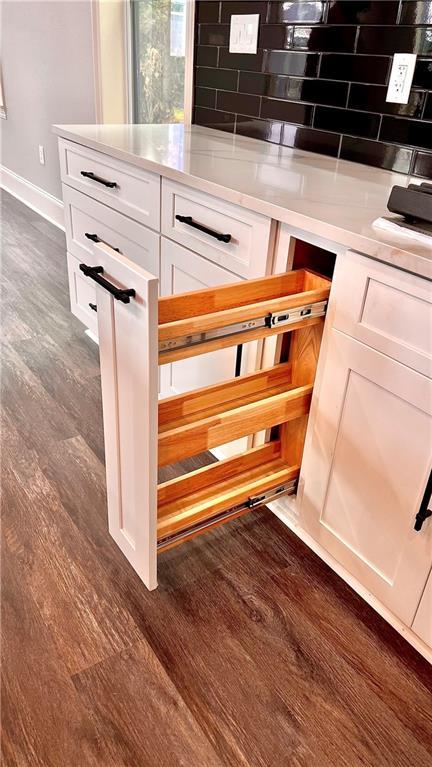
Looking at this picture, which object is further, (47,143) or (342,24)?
(47,143)

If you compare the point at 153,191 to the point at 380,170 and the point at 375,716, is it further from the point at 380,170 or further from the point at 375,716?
the point at 375,716

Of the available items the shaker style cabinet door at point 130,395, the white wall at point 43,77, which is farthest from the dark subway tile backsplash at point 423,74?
the white wall at point 43,77

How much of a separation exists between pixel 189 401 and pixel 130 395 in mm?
165

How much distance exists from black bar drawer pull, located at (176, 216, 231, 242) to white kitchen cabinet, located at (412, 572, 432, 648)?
34.7 inches

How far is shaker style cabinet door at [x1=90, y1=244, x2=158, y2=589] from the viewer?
949 mm

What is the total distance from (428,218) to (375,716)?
0.98 meters

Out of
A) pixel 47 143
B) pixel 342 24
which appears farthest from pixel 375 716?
pixel 47 143

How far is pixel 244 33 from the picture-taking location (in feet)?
6.49

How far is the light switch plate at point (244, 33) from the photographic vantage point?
6.35 feet

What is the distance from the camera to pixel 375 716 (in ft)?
3.73

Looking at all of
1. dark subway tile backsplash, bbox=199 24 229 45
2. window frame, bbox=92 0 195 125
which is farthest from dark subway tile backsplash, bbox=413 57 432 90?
window frame, bbox=92 0 195 125

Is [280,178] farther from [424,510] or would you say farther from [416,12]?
[424,510]

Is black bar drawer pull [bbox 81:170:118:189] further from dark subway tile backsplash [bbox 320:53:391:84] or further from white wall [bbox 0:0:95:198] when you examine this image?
white wall [bbox 0:0:95:198]

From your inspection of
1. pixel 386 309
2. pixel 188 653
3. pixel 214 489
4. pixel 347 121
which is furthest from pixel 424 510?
pixel 347 121
